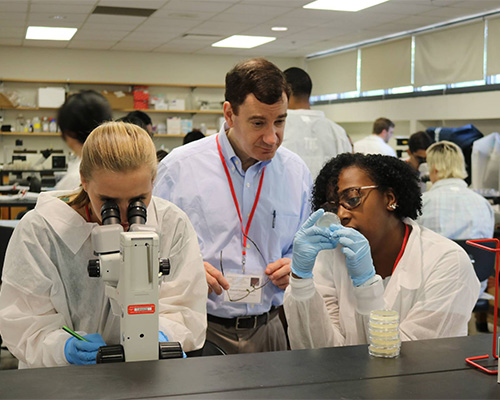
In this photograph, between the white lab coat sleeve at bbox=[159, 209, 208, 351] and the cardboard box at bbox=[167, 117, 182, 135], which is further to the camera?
the cardboard box at bbox=[167, 117, 182, 135]

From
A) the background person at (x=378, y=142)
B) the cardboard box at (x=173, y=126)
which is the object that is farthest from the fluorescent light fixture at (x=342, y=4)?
the cardboard box at (x=173, y=126)

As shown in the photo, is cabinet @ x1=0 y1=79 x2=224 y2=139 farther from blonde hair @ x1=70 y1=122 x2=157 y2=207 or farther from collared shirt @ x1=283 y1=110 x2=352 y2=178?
blonde hair @ x1=70 y1=122 x2=157 y2=207

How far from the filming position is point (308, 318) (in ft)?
5.47

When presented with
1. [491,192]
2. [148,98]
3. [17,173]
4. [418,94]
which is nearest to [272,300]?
[491,192]

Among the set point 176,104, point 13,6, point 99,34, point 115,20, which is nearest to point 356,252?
point 13,6

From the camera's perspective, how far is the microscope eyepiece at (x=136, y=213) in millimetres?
1308

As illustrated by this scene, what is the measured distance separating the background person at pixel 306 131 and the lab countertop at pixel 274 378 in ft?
9.22

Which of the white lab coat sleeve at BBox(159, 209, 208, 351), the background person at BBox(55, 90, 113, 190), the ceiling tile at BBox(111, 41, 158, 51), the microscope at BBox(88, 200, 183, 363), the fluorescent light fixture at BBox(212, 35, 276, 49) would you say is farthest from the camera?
the ceiling tile at BBox(111, 41, 158, 51)

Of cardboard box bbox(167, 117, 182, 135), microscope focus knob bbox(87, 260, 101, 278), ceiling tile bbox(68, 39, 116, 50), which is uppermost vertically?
ceiling tile bbox(68, 39, 116, 50)

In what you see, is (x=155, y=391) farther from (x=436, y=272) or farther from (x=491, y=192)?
(x=491, y=192)

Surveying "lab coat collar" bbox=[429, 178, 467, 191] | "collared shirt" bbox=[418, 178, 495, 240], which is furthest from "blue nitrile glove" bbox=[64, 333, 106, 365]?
"lab coat collar" bbox=[429, 178, 467, 191]

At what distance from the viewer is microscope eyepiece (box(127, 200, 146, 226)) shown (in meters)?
1.31

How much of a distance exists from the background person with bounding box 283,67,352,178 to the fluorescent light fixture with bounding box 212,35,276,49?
5277 mm

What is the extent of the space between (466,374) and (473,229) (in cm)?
288
